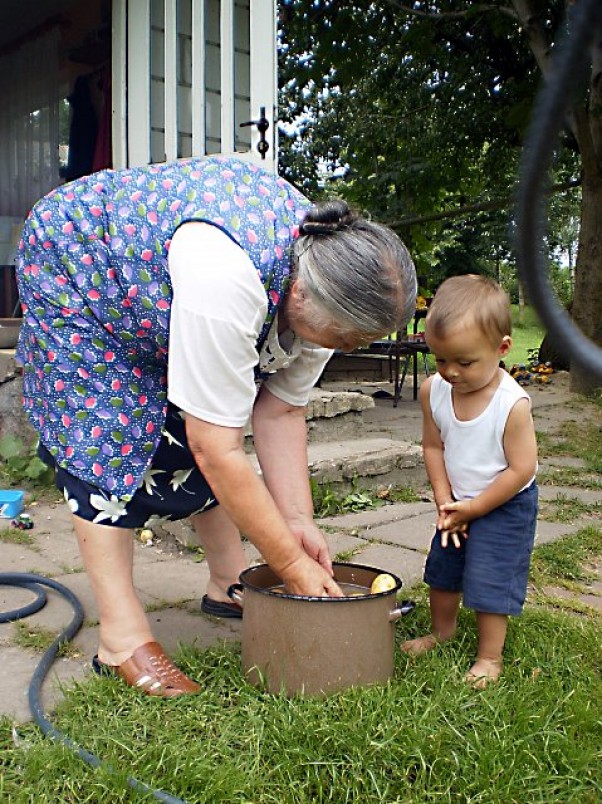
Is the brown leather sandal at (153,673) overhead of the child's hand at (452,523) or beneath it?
beneath

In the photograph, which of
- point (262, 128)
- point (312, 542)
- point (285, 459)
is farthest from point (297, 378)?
point (262, 128)

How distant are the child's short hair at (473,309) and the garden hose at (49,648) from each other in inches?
42.9

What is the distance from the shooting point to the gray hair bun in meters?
1.75

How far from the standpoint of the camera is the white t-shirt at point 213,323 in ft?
5.41

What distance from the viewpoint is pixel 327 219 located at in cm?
178

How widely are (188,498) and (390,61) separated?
26.8 feet

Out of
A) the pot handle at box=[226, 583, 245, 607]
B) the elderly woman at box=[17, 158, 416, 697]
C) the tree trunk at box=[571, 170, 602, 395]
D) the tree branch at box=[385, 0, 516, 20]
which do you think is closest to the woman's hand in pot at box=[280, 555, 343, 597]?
the elderly woman at box=[17, 158, 416, 697]

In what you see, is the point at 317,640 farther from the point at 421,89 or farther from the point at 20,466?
the point at 421,89

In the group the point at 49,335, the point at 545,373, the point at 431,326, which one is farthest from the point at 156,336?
the point at 545,373

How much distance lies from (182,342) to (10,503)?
207 centimetres


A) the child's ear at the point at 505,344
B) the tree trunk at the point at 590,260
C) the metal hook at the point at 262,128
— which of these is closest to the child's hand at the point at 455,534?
the child's ear at the point at 505,344

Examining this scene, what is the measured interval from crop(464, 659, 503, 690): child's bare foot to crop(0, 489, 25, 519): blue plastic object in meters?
2.10

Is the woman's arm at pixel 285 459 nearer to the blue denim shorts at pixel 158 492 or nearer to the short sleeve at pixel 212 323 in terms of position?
the blue denim shorts at pixel 158 492

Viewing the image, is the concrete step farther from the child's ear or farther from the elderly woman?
the child's ear
